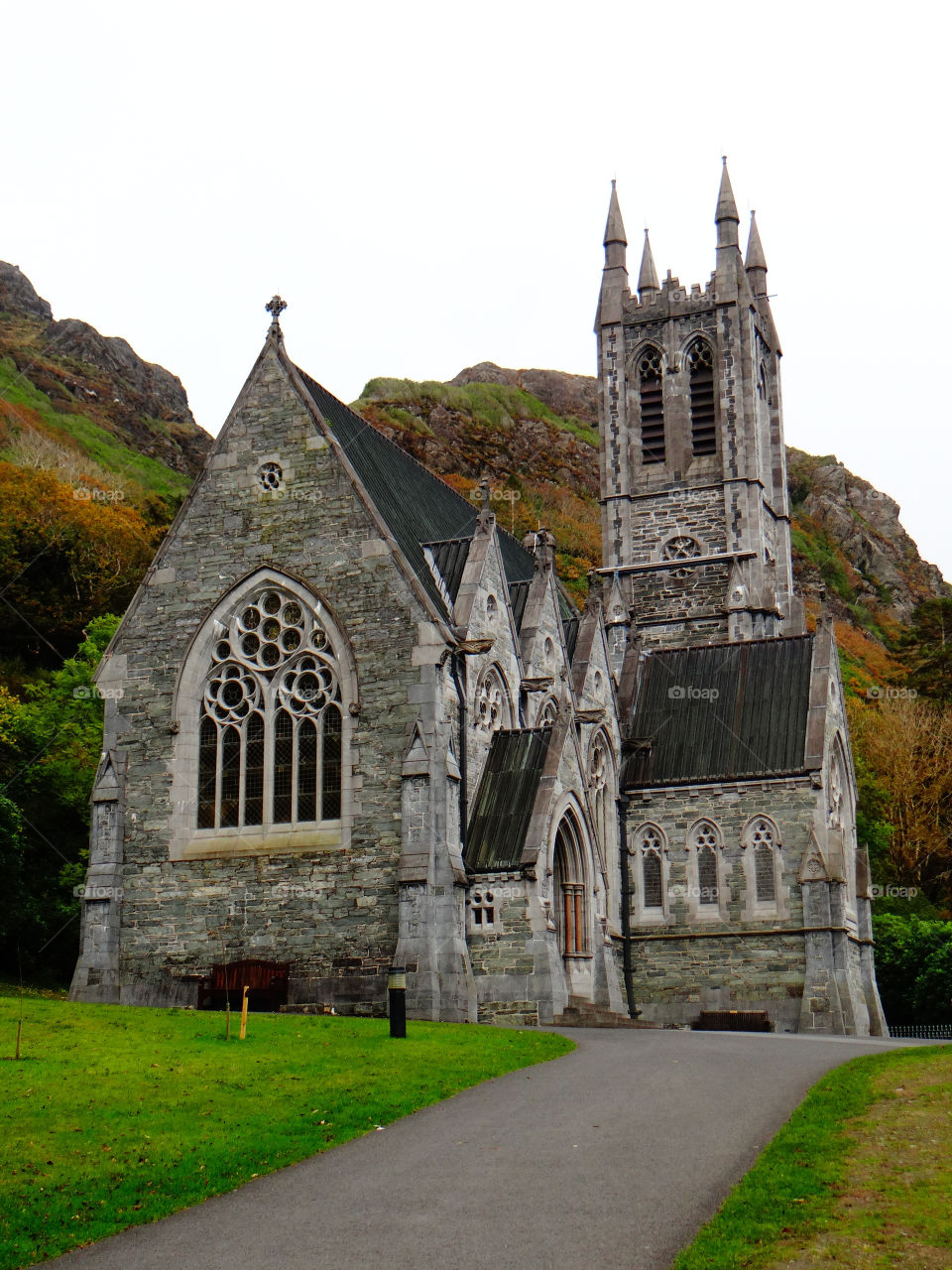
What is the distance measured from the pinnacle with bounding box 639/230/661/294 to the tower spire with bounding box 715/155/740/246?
10.2 feet

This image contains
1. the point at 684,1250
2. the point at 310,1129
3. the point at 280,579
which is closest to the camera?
the point at 684,1250

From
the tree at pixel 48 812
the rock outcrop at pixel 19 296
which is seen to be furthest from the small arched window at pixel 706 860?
the rock outcrop at pixel 19 296

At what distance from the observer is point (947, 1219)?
34.3ft

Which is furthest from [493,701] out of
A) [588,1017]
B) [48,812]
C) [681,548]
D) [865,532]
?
[865,532]

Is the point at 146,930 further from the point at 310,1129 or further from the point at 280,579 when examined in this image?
the point at 310,1129

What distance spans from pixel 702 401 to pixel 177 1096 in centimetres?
4096

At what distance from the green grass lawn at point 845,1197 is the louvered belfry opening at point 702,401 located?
37.7 metres

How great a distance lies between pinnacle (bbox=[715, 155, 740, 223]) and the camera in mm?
53938

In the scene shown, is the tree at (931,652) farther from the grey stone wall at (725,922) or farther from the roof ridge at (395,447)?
the grey stone wall at (725,922)

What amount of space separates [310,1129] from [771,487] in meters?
42.2

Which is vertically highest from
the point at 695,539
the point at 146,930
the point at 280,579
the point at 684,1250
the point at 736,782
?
the point at 695,539

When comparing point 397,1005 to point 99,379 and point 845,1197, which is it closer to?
point 845,1197

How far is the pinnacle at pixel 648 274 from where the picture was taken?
55469 mm

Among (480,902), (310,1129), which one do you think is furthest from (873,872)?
(310,1129)
